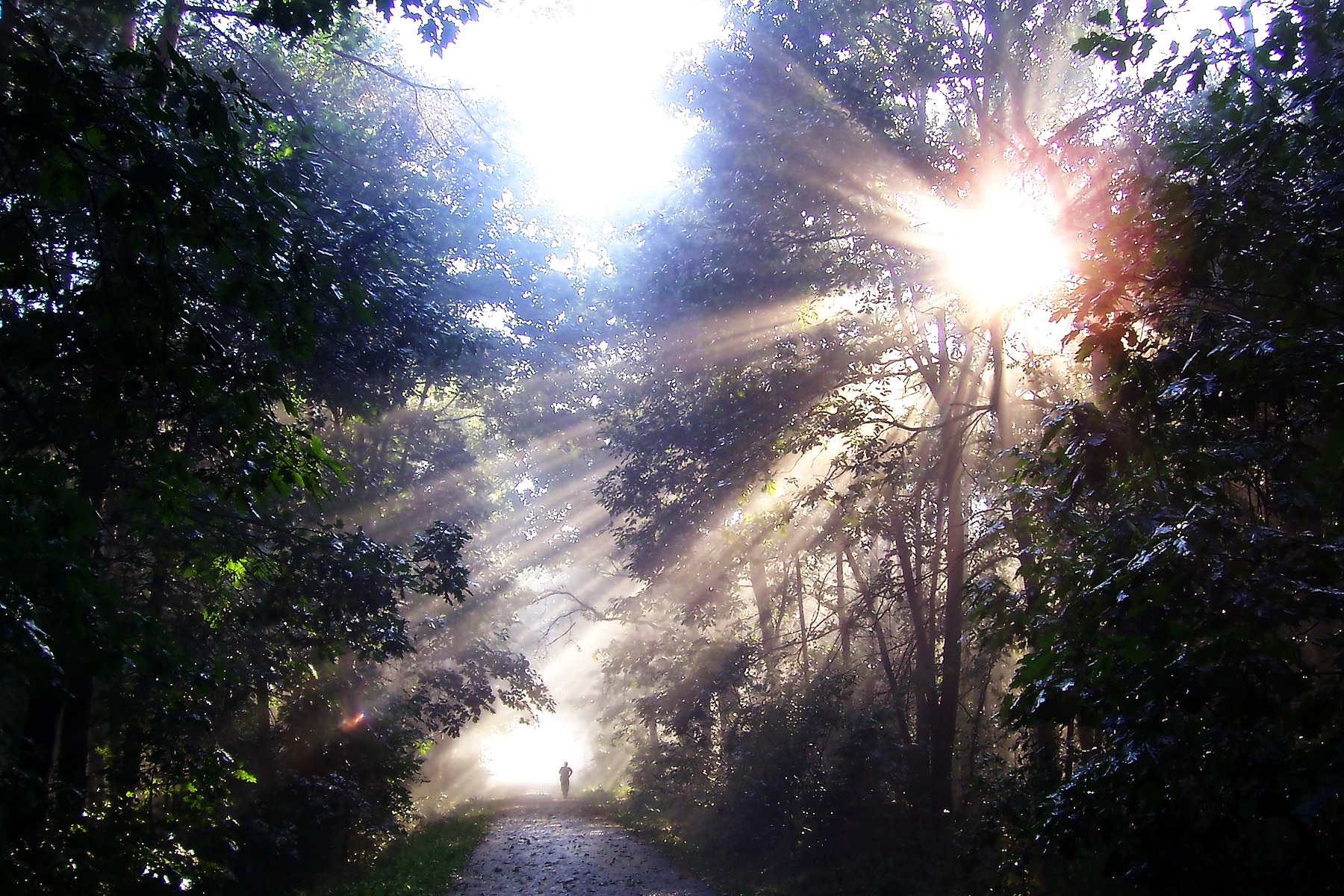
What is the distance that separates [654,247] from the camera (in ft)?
44.2

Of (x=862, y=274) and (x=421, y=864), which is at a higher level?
(x=862, y=274)

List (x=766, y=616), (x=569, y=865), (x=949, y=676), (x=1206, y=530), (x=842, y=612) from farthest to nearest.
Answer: (x=766, y=616)
(x=842, y=612)
(x=569, y=865)
(x=949, y=676)
(x=1206, y=530)

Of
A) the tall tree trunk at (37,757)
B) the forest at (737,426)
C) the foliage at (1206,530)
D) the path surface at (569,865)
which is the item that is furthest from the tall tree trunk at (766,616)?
the foliage at (1206,530)

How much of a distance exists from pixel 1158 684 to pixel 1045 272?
7.46 m

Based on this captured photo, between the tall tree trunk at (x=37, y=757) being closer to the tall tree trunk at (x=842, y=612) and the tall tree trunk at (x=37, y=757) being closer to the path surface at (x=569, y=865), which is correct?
the path surface at (x=569, y=865)

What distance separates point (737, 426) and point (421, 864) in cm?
976

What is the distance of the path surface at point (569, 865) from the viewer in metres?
11.5

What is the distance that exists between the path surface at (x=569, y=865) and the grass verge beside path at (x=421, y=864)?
0.33m

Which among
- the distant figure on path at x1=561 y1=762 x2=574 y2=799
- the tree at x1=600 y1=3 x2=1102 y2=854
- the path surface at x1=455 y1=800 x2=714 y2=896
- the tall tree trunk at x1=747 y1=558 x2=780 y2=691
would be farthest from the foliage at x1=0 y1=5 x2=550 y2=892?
the distant figure on path at x1=561 y1=762 x2=574 y2=799

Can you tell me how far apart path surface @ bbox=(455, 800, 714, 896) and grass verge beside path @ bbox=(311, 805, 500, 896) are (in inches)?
13.1

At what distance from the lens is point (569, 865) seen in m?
13.7

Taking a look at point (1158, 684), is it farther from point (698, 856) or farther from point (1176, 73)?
point (698, 856)

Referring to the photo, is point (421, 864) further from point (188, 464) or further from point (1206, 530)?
point (1206, 530)

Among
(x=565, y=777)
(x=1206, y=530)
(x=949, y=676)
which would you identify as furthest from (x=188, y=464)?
(x=565, y=777)
